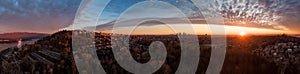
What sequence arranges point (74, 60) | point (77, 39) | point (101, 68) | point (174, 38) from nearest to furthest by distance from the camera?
point (101, 68), point (74, 60), point (77, 39), point (174, 38)

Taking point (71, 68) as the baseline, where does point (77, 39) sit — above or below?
above

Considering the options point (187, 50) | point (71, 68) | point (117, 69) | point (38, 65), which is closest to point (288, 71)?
point (187, 50)

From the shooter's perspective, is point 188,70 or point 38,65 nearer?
point 188,70

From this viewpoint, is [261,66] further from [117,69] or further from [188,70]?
[117,69]

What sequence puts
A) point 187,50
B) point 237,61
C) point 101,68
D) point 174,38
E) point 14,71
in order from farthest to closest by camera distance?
1. point 174,38
2. point 187,50
3. point 237,61
4. point 101,68
5. point 14,71

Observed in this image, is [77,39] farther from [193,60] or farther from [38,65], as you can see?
[193,60]

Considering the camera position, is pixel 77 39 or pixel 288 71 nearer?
pixel 288 71

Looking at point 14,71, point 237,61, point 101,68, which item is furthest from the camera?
point 237,61

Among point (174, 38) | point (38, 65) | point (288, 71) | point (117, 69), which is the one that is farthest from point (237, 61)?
point (174, 38)

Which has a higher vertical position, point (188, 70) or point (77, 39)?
point (77, 39)
